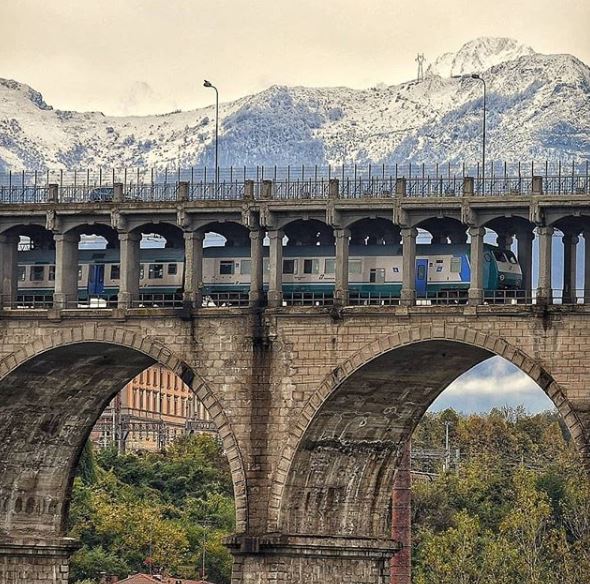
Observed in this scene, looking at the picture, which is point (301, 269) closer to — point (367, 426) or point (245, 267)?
point (245, 267)

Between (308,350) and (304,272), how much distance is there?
251 inches

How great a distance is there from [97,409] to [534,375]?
108 feet

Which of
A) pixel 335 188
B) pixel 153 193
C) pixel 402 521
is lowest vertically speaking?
pixel 402 521

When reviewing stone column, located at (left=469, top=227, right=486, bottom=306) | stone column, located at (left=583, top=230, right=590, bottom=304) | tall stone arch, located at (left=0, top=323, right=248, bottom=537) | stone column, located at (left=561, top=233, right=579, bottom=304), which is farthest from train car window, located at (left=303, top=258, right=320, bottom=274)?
stone column, located at (left=583, top=230, right=590, bottom=304)

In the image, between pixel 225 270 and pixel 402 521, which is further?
pixel 402 521

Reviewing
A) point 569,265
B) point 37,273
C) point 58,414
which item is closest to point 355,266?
point 569,265

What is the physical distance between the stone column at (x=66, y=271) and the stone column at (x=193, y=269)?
22.7 feet

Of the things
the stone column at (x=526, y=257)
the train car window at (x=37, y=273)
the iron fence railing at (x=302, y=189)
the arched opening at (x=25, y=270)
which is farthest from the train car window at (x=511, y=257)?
the train car window at (x=37, y=273)

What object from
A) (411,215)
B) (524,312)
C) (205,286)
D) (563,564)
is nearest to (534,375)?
(524,312)

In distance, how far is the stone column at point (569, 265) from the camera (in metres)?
130

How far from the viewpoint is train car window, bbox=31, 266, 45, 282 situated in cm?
14062

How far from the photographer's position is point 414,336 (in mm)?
126625

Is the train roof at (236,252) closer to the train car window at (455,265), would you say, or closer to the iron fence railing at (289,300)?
the train car window at (455,265)

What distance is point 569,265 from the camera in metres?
131
